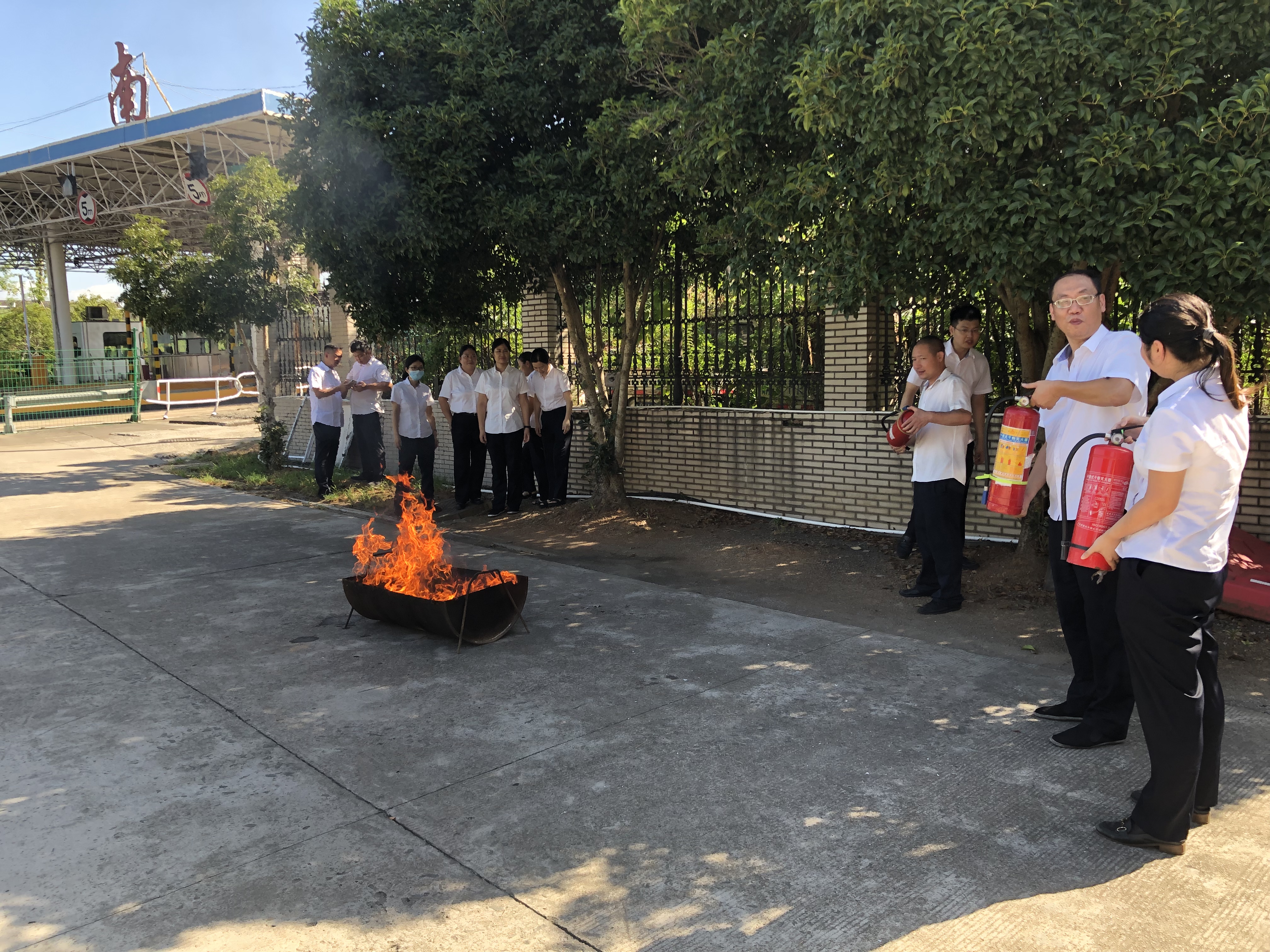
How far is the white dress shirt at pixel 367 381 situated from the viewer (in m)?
12.0

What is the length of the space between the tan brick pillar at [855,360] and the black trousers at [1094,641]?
4.35 meters

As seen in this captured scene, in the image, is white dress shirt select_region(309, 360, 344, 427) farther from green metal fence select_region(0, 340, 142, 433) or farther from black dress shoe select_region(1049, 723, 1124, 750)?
green metal fence select_region(0, 340, 142, 433)

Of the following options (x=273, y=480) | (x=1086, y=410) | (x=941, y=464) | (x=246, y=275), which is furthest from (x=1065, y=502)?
(x=246, y=275)

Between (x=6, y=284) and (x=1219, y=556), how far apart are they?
5987 cm

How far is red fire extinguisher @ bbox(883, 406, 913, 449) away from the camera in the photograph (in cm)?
602

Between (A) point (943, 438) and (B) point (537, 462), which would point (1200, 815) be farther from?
(B) point (537, 462)

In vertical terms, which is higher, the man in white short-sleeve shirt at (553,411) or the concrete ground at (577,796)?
the man in white short-sleeve shirt at (553,411)

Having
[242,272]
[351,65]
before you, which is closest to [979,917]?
[351,65]

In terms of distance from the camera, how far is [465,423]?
1077 cm

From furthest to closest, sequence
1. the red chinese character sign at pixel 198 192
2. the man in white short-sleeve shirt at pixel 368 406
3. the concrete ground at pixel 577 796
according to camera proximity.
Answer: the red chinese character sign at pixel 198 192, the man in white short-sleeve shirt at pixel 368 406, the concrete ground at pixel 577 796

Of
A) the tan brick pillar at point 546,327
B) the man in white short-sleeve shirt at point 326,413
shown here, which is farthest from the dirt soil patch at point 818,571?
the tan brick pillar at point 546,327

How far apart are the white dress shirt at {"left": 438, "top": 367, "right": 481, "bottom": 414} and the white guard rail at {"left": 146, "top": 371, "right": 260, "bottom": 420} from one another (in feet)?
59.0

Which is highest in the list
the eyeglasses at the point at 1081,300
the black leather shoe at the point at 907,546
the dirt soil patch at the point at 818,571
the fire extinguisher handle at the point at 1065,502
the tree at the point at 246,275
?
the tree at the point at 246,275

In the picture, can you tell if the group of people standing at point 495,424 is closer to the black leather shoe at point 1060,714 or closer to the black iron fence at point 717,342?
the black iron fence at point 717,342
